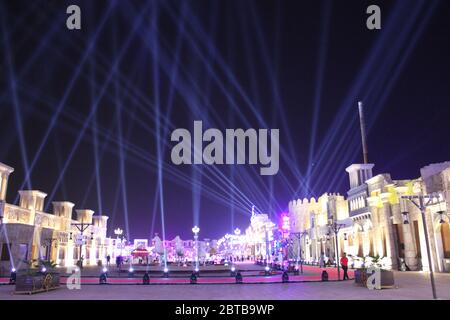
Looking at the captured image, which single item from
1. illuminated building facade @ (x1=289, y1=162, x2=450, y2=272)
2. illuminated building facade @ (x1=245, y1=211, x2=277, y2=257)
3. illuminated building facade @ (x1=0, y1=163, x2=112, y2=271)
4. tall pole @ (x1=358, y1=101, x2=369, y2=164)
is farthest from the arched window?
illuminated building facade @ (x1=245, y1=211, x2=277, y2=257)

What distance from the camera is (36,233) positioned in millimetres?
42594

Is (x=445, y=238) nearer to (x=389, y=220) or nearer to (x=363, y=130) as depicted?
(x=389, y=220)

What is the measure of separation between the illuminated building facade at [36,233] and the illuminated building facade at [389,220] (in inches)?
1102

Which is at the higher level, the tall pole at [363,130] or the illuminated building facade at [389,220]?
the tall pole at [363,130]

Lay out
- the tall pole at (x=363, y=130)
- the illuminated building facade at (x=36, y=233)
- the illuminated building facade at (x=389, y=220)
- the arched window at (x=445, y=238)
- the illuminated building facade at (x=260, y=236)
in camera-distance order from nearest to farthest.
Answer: the illuminated building facade at (x=389, y=220)
the arched window at (x=445, y=238)
the illuminated building facade at (x=36, y=233)
the tall pole at (x=363, y=130)
the illuminated building facade at (x=260, y=236)

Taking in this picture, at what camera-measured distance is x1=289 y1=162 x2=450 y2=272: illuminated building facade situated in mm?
30028

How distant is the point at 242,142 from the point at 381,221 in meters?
19.0

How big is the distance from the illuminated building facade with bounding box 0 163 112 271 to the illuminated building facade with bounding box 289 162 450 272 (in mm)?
27993

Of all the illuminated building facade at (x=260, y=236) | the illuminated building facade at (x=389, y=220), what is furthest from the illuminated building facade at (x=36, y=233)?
the illuminated building facade at (x=260, y=236)

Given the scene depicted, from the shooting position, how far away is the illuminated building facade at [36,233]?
35.5 meters

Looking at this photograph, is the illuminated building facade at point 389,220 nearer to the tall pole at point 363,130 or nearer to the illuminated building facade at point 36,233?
the tall pole at point 363,130

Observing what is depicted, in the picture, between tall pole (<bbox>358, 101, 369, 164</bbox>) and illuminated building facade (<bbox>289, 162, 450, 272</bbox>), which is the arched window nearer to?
illuminated building facade (<bbox>289, 162, 450, 272</bbox>)
